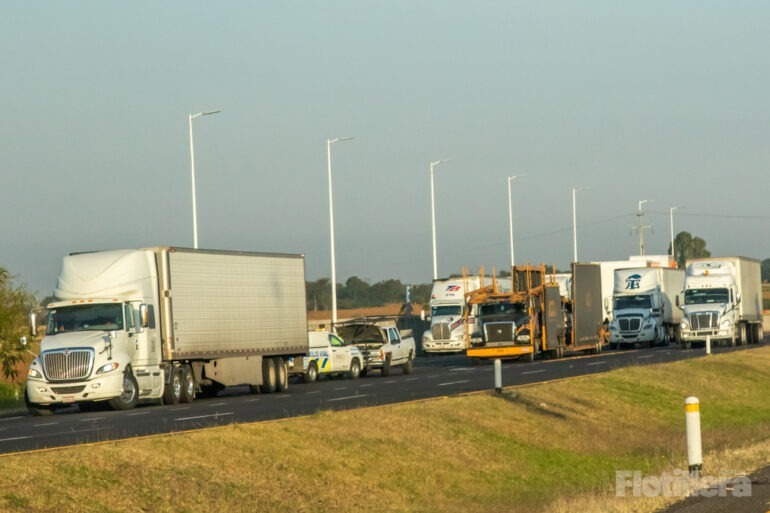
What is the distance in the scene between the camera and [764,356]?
49969 mm

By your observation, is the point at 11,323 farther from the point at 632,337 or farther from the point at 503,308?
the point at 632,337

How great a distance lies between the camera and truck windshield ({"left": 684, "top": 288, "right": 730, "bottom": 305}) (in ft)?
200

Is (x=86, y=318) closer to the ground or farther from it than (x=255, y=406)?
farther from it

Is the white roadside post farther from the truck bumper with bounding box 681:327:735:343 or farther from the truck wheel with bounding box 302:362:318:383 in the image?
the truck bumper with bounding box 681:327:735:343

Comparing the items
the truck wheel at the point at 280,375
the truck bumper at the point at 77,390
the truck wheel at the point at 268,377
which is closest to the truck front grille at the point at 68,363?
the truck bumper at the point at 77,390

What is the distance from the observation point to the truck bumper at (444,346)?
212 feet

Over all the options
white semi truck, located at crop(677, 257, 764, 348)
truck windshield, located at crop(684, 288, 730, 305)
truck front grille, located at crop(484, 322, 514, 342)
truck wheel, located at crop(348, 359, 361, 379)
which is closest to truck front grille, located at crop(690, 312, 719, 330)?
white semi truck, located at crop(677, 257, 764, 348)

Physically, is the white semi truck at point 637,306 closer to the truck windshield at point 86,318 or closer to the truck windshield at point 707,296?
the truck windshield at point 707,296

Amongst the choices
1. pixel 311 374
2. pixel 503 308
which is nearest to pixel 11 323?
pixel 311 374

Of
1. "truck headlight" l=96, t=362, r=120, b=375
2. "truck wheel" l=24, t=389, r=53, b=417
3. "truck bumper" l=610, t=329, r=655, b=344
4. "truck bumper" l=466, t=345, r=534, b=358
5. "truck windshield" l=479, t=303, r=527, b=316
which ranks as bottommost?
"truck bumper" l=610, t=329, r=655, b=344

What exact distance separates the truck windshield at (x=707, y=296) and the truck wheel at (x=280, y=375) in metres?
28.3

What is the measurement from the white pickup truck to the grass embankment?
49.1 feet

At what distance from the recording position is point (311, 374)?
43.1 meters

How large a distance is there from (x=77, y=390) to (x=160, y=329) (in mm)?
3109
